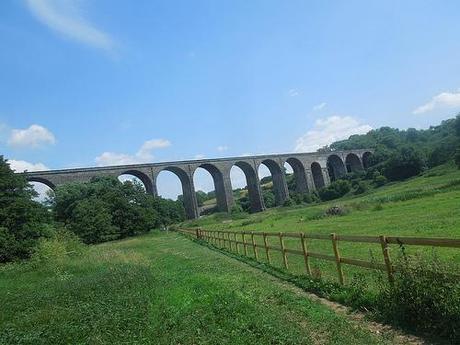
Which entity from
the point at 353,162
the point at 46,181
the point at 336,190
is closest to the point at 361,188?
the point at 336,190

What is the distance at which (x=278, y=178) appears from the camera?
81938mm

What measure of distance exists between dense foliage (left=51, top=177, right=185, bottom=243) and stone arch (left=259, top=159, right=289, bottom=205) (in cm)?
2600

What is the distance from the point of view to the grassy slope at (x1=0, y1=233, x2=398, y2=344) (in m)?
6.11

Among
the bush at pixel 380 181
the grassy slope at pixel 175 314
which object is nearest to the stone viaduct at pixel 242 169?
the bush at pixel 380 181

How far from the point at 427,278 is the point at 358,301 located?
177cm

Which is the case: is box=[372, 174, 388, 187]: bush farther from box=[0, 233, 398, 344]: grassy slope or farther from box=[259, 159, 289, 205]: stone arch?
box=[0, 233, 398, 344]: grassy slope

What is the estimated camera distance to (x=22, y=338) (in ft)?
23.9

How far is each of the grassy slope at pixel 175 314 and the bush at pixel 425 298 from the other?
0.61 meters

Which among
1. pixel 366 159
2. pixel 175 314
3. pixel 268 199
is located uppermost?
pixel 366 159

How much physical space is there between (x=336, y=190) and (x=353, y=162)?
22.2 metres

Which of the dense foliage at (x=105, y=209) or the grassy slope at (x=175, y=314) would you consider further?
the dense foliage at (x=105, y=209)

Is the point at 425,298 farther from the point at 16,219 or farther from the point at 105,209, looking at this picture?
the point at 105,209

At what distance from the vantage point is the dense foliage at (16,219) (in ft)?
82.9

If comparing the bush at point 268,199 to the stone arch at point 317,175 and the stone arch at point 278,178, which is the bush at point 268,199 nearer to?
the stone arch at point 317,175
